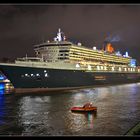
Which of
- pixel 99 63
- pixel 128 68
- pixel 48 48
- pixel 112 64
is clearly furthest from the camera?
pixel 128 68

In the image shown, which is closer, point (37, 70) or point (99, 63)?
point (37, 70)

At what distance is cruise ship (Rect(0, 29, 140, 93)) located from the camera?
43.1 metres

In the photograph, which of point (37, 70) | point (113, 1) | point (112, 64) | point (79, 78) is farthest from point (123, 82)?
point (113, 1)

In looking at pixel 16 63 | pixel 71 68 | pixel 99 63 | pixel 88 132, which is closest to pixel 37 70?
pixel 16 63

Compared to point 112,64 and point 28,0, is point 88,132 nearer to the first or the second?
point 28,0

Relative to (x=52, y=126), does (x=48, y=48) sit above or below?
above

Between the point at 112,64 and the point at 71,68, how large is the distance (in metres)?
25.6

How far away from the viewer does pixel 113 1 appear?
270cm

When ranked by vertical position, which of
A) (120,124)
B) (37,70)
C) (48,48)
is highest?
(48,48)

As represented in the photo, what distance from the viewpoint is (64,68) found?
49.3m

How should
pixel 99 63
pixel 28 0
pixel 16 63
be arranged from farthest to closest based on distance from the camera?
1. pixel 99 63
2. pixel 16 63
3. pixel 28 0

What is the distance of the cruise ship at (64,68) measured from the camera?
4309 centimetres

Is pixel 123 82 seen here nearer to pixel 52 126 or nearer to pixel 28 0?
pixel 52 126

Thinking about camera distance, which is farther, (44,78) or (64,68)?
(64,68)
